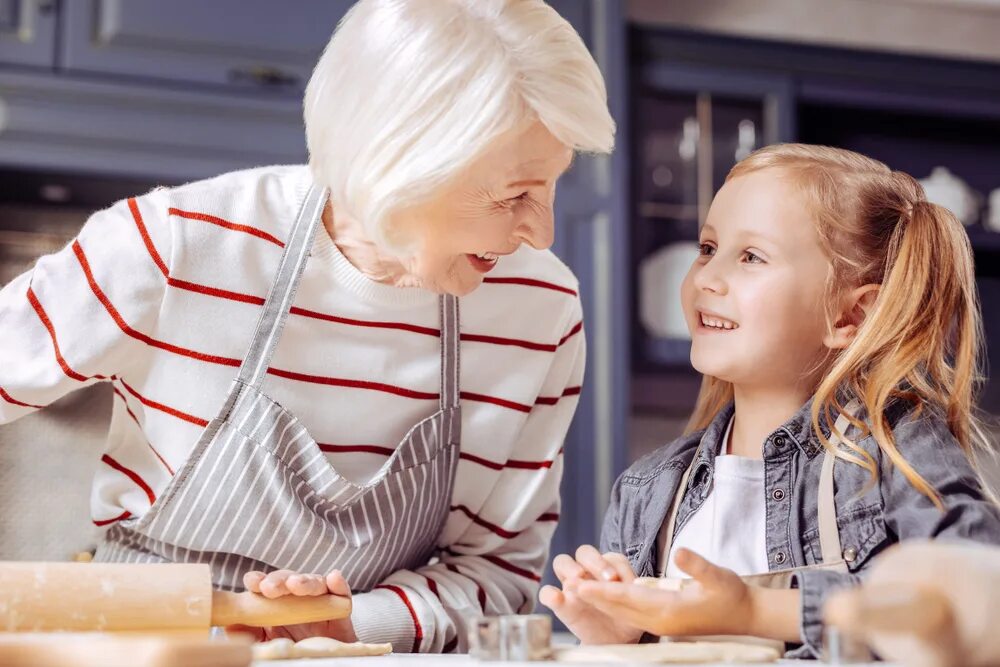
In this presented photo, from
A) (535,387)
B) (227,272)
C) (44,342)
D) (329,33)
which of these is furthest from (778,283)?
(329,33)

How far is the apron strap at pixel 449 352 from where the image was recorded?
1237 millimetres

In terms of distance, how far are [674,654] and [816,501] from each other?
1.33 ft

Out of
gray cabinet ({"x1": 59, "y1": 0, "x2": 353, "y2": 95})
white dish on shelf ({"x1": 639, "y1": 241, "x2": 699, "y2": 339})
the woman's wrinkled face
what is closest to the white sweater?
the woman's wrinkled face

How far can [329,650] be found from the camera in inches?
31.5

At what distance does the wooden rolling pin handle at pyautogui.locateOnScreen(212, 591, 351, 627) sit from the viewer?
845mm

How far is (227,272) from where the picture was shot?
116cm

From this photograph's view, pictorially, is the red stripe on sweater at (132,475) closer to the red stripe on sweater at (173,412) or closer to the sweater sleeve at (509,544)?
the red stripe on sweater at (173,412)

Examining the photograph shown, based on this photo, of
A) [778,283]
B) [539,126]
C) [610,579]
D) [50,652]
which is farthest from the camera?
[778,283]

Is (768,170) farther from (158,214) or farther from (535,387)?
(158,214)

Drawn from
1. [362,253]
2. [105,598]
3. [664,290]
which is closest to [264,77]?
[664,290]

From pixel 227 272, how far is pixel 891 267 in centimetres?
69

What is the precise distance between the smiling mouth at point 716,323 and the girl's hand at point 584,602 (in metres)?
0.33

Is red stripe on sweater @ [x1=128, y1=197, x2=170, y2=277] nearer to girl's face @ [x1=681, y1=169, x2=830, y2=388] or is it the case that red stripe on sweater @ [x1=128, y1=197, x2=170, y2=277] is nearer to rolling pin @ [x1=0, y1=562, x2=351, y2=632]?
rolling pin @ [x1=0, y1=562, x2=351, y2=632]

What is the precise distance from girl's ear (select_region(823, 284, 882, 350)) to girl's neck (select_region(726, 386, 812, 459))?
0.21 ft
